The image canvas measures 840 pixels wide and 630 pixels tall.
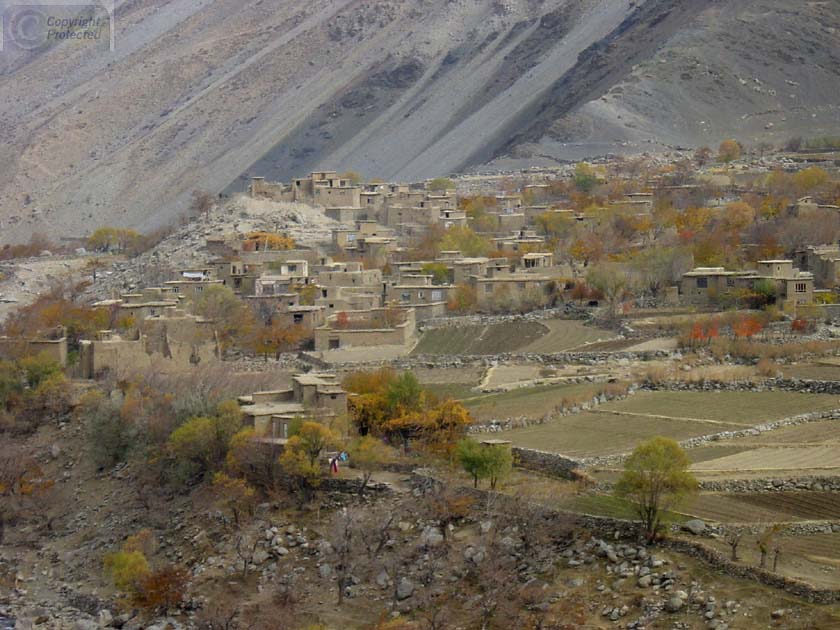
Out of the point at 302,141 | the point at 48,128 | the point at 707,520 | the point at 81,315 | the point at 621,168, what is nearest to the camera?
the point at 707,520

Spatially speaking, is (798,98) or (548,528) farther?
(798,98)

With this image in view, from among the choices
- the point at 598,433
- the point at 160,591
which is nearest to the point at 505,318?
the point at 598,433

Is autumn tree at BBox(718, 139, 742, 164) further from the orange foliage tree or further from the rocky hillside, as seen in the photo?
the orange foliage tree

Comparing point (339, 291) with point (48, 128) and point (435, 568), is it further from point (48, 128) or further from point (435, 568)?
Result: point (48, 128)

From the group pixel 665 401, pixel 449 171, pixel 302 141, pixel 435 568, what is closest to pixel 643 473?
pixel 435 568

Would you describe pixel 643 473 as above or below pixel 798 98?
below

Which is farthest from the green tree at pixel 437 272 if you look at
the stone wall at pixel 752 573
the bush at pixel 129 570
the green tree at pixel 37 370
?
the stone wall at pixel 752 573
